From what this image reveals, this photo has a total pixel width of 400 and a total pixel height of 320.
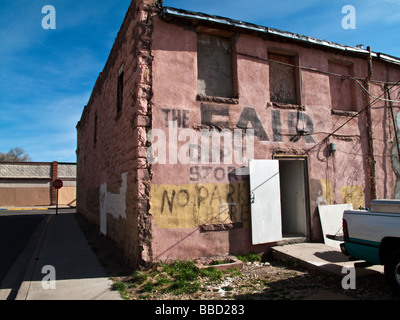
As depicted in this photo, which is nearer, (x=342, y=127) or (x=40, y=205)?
(x=342, y=127)

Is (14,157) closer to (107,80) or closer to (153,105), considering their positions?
(107,80)

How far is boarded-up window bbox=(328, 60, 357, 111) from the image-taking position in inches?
346

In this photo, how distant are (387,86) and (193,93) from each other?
6950 millimetres

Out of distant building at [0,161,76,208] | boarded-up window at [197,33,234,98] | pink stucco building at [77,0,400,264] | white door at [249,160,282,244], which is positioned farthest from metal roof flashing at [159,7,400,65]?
distant building at [0,161,76,208]

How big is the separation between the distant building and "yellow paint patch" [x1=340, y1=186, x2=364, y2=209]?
2880cm

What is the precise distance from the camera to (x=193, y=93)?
679cm

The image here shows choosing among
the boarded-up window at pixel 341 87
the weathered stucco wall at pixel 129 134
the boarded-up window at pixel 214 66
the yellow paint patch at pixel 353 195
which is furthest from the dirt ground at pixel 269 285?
the boarded-up window at pixel 341 87

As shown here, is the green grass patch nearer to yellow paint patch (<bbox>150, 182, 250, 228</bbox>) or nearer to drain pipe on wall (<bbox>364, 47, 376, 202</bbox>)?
yellow paint patch (<bbox>150, 182, 250, 228</bbox>)

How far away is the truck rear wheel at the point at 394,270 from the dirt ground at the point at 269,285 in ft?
0.81

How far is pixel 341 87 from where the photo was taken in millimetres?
8945

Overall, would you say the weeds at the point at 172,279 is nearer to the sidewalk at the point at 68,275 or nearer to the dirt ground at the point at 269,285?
the dirt ground at the point at 269,285

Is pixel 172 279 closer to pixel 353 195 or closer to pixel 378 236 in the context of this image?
pixel 378 236

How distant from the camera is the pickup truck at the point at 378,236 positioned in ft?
14.6
